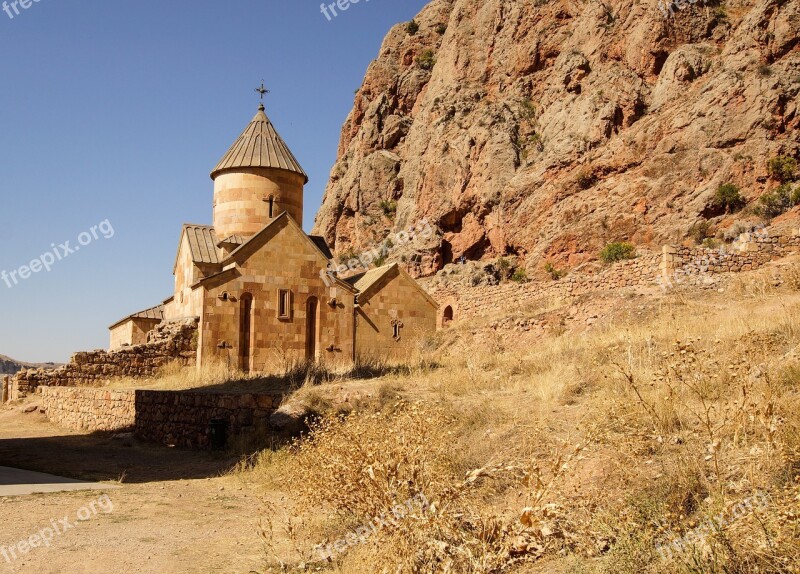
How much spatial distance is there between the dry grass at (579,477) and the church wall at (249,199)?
41.2 ft

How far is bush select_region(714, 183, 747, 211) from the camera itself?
80.2 ft

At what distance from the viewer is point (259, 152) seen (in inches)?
798

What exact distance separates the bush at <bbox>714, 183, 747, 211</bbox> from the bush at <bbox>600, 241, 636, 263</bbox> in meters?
3.46

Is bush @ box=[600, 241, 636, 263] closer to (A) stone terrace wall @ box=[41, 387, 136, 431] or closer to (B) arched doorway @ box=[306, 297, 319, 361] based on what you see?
(B) arched doorway @ box=[306, 297, 319, 361]

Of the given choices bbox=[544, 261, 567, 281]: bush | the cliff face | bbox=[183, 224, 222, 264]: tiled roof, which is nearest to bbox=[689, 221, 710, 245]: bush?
the cliff face

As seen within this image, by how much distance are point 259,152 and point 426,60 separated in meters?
32.2

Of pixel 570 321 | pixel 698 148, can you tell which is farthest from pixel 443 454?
pixel 698 148

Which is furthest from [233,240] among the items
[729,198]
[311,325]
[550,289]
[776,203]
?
[776,203]

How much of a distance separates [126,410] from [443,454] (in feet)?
32.5

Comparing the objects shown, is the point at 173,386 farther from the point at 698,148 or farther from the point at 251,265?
the point at 698,148

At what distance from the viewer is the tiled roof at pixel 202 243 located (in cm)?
1911

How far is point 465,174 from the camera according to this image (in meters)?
37.0

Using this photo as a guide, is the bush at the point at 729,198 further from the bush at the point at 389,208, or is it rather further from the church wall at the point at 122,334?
the bush at the point at 389,208

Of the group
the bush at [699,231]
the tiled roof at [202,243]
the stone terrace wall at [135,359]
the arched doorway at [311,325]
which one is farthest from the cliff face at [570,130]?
the stone terrace wall at [135,359]
